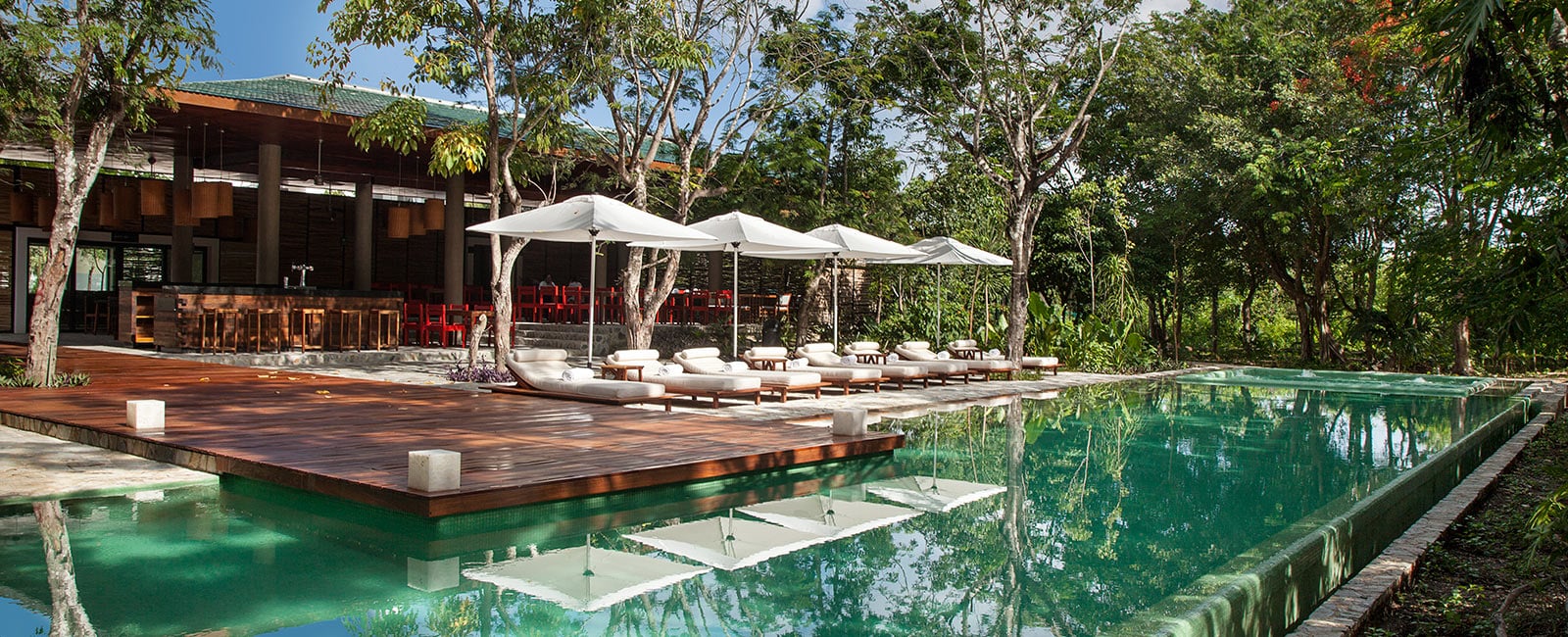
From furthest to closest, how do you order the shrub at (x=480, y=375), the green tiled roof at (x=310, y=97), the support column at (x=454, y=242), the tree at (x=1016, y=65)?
the support column at (x=454, y=242) → the tree at (x=1016, y=65) → the green tiled roof at (x=310, y=97) → the shrub at (x=480, y=375)

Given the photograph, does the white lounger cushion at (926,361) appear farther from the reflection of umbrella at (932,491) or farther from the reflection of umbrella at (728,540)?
the reflection of umbrella at (728,540)

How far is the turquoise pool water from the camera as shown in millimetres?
4125

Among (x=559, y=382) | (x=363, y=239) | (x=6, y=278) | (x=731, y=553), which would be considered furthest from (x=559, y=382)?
(x=6, y=278)

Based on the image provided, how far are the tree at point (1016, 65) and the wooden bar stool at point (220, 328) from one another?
10.5 meters

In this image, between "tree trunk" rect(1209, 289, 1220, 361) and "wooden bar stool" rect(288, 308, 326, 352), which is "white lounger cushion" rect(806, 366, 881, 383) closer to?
"wooden bar stool" rect(288, 308, 326, 352)

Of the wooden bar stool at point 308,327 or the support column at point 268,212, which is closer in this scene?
the wooden bar stool at point 308,327

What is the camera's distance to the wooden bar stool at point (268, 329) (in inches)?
596

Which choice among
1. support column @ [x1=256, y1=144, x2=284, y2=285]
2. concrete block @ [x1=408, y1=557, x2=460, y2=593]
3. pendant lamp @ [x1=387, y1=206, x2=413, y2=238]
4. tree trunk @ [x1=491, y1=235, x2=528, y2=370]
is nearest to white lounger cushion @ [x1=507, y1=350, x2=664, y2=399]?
tree trunk @ [x1=491, y1=235, x2=528, y2=370]

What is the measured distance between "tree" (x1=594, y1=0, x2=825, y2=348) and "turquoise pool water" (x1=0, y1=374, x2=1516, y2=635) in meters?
6.97

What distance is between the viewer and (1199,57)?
2033 cm

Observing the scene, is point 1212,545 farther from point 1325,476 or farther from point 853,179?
point 853,179

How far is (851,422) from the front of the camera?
8.12 metres

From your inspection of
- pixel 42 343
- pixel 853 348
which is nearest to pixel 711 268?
pixel 853 348

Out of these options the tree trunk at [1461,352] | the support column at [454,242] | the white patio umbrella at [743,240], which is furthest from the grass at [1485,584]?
the support column at [454,242]
